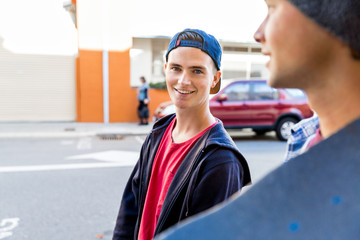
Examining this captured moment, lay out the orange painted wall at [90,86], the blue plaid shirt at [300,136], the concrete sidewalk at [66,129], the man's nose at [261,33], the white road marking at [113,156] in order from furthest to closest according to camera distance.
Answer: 1. the orange painted wall at [90,86]
2. the concrete sidewalk at [66,129]
3. the white road marking at [113,156]
4. the blue plaid shirt at [300,136]
5. the man's nose at [261,33]

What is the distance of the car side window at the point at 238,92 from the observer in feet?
28.0

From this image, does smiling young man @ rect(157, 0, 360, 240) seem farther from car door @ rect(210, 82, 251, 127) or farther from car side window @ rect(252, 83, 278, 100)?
car side window @ rect(252, 83, 278, 100)

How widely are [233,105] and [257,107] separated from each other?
699 millimetres

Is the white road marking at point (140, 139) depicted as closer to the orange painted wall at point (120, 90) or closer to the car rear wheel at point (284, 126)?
the orange painted wall at point (120, 90)

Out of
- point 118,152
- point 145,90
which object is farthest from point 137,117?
point 118,152

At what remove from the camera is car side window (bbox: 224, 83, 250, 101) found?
852 centimetres

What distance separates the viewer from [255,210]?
21.3 inches

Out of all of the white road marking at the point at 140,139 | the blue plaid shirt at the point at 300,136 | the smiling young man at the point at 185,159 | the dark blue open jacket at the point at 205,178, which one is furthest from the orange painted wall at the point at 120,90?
the blue plaid shirt at the point at 300,136

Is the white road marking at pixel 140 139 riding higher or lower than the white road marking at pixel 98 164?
lower

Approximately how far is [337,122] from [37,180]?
5.24 meters

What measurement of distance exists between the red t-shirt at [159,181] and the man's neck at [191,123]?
0.05m

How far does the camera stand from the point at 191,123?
1503 mm

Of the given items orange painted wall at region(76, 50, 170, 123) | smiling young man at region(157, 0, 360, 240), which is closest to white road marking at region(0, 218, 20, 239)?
smiling young man at region(157, 0, 360, 240)

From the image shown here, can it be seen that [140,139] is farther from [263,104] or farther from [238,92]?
[263,104]
